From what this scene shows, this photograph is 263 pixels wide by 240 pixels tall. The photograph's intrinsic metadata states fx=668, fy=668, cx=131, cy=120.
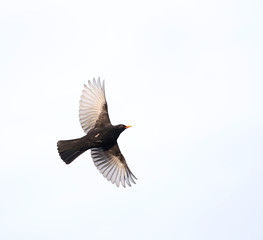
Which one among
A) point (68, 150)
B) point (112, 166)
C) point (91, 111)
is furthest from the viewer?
point (112, 166)

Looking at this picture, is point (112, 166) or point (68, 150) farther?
point (112, 166)

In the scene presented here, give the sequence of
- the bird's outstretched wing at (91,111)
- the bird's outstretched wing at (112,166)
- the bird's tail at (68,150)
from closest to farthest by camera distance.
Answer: the bird's tail at (68,150) → the bird's outstretched wing at (91,111) → the bird's outstretched wing at (112,166)

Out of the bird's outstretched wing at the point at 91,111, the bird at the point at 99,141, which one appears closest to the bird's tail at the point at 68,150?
the bird at the point at 99,141

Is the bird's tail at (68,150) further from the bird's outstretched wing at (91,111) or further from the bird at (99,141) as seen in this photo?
the bird's outstretched wing at (91,111)

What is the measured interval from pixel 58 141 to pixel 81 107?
1462mm

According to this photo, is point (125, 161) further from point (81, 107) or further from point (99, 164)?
point (81, 107)

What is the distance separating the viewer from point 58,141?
20875 millimetres

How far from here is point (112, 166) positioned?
2242cm

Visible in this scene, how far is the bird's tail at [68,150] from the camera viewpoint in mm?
20750

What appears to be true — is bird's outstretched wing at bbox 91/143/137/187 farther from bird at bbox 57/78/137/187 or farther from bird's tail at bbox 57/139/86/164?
bird's tail at bbox 57/139/86/164

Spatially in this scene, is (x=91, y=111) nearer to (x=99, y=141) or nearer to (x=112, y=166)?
(x=99, y=141)

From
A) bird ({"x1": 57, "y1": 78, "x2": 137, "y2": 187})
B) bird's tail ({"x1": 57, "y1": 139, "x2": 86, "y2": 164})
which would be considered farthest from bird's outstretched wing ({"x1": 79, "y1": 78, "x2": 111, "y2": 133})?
bird's tail ({"x1": 57, "y1": 139, "x2": 86, "y2": 164})

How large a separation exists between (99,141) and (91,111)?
1090 millimetres

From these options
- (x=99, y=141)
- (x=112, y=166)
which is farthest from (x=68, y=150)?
(x=112, y=166)
